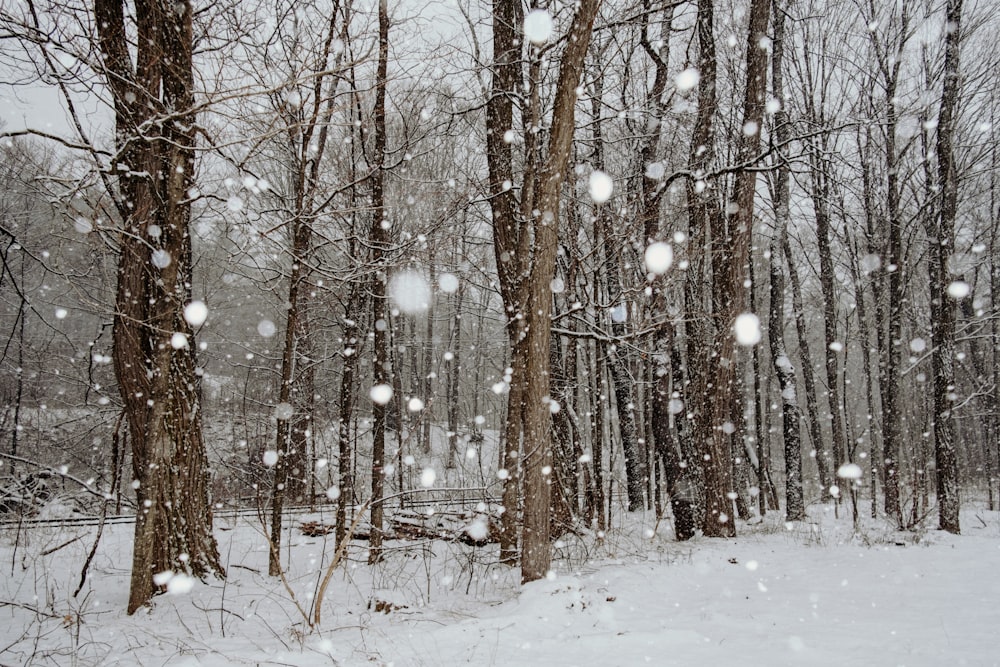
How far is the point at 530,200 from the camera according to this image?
23.1ft

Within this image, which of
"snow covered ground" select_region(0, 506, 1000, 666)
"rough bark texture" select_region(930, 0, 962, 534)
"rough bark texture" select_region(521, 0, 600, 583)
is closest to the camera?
"snow covered ground" select_region(0, 506, 1000, 666)

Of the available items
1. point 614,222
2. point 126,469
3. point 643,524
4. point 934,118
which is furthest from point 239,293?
point 934,118

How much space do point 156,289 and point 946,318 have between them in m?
13.0

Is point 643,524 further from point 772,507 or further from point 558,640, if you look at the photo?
point 558,640

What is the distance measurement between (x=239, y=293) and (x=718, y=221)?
22.5 meters

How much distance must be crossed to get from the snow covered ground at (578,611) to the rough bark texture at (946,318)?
3.63 ft

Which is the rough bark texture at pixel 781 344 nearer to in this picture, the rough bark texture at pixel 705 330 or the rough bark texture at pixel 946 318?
the rough bark texture at pixel 946 318

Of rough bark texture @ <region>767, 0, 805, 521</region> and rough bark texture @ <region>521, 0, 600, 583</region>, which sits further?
rough bark texture @ <region>767, 0, 805, 521</region>

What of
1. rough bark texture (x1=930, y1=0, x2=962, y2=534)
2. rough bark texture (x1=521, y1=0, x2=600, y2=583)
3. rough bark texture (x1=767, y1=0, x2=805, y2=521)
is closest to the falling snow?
rough bark texture (x1=521, y1=0, x2=600, y2=583)

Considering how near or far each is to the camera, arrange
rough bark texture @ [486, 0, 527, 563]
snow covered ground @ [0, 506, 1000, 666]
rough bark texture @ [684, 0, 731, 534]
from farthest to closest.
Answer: rough bark texture @ [684, 0, 731, 534], rough bark texture @ [486, 0, 527, 563], snow covered ground @ [0, 506, 1000, 666]

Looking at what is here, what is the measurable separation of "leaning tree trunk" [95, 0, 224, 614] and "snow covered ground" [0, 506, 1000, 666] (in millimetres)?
998

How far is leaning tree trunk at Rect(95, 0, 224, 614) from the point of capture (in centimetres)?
602

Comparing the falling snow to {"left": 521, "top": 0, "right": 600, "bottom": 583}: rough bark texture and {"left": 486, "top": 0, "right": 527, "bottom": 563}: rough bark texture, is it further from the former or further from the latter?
{"left": 521, "top": 0, "right": 600, "bottom": 583}: rough bark texture

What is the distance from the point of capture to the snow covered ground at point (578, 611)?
4.00 meters
